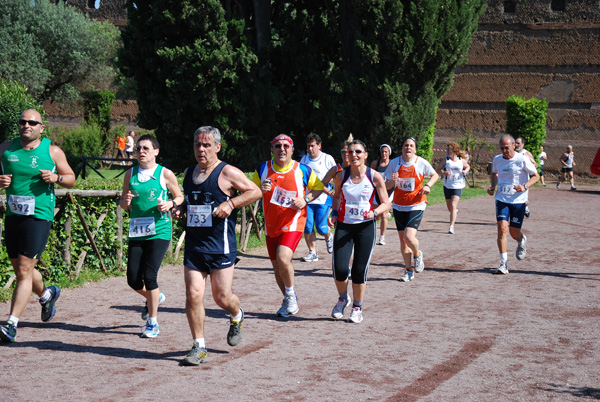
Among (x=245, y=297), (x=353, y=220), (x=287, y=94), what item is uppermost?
(x=287, y=94)

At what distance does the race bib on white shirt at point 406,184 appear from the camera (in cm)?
1038

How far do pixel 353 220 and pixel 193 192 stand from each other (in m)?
2.16

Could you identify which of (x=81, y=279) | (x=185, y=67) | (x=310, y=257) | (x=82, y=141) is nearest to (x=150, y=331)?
(x=81, y=279)

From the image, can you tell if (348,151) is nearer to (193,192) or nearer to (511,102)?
(193,192)

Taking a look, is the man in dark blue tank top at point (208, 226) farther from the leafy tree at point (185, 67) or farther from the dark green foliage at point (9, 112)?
the dark green foliage at point (9, 112)

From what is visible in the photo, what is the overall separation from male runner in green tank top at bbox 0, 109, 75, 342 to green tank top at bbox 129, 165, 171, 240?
2.32 feet

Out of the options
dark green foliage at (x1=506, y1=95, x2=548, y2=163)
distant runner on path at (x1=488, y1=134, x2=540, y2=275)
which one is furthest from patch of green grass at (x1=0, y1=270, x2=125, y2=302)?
dark green foliage at (x1=506, y1=95, x2=548, y2=163)

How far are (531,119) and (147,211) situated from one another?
92.9 ft

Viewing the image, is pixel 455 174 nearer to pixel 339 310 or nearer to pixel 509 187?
pixel 509 187

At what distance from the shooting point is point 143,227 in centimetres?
671

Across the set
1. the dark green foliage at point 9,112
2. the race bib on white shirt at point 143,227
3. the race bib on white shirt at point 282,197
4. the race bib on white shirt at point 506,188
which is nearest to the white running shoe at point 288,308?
the race bib on white shirt at point 282,197

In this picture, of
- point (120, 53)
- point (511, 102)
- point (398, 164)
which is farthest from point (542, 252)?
point (511, 102)

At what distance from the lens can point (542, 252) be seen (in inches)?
517

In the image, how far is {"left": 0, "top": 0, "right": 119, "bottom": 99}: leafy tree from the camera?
35.7 meters
